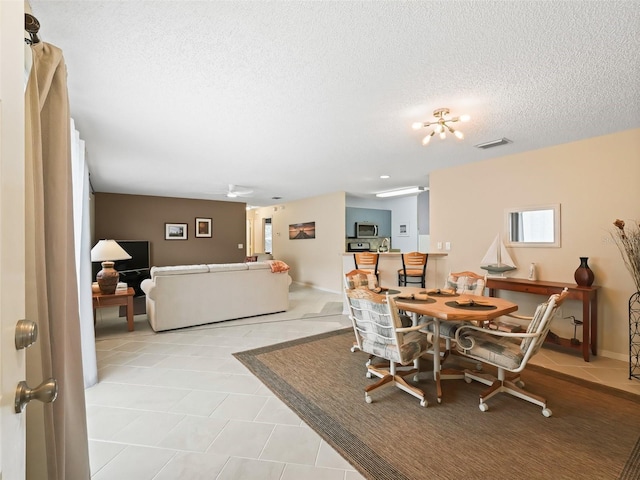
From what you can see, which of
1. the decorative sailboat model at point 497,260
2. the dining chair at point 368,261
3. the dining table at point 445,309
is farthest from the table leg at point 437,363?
the dining chair at point 368,261

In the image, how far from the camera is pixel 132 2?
1.46 meters

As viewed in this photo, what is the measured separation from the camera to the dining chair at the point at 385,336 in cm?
234

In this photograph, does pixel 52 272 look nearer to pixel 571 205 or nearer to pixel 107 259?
pixel 107 259

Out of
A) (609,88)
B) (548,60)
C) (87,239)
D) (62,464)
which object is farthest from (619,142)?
(87,239)

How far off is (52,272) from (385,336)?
83.1 inches

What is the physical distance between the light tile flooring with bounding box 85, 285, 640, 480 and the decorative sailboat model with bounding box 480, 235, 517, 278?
1068 mm

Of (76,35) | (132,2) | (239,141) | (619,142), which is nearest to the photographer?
(132,2)

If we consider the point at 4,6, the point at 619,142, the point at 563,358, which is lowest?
the point at 563,358

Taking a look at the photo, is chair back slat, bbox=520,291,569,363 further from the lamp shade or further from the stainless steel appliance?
the stainless steel appliance

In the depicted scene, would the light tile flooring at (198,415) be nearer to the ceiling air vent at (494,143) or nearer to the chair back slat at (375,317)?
the chair back slat at (375,317)

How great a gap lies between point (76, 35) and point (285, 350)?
3.21 meters

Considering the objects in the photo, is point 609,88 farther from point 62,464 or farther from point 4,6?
point 62,464

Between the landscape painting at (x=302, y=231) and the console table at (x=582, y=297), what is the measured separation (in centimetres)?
505

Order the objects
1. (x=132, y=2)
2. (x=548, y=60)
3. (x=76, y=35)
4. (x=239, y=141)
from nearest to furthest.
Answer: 1. (x=132, y=2)
2. (x=76, y=35)
3. (x=548, y=60)
4. (x=239, y=141)
